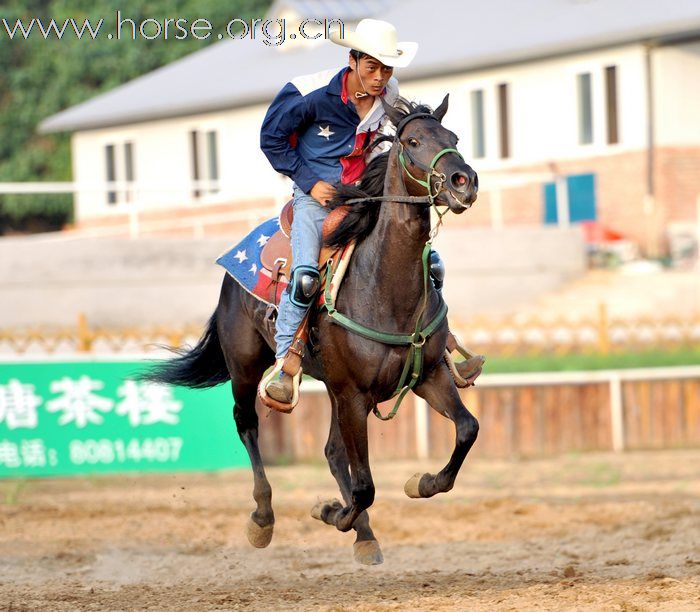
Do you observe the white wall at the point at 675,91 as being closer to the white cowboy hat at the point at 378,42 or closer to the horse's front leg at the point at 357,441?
the white cowboy hat at the point at 378,42

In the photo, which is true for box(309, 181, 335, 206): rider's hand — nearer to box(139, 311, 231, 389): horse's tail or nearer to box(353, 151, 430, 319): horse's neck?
box(353, 151, 430, 319): horse's neck

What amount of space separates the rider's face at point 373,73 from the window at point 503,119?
2115cm

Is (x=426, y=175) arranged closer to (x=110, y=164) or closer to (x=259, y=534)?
(x=259, y=534)

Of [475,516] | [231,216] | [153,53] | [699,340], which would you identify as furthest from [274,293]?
[153,53]

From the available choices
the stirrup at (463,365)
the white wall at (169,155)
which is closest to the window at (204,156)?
the white wall at (169,155)

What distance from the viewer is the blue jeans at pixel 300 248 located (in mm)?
7523

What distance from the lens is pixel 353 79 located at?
7.51m

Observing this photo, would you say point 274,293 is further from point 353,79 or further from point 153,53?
point 153,53

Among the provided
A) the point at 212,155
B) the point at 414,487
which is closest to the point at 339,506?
the point at 414,487

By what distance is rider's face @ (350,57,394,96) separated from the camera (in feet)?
24.1

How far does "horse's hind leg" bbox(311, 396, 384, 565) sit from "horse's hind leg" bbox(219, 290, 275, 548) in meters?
0.59

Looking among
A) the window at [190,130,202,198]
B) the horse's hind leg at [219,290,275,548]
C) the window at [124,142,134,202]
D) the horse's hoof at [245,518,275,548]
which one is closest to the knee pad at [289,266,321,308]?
the horse's hind leg at [219,290,275,548]

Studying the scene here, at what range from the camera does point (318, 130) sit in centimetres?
779

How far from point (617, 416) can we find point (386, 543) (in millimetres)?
5760
